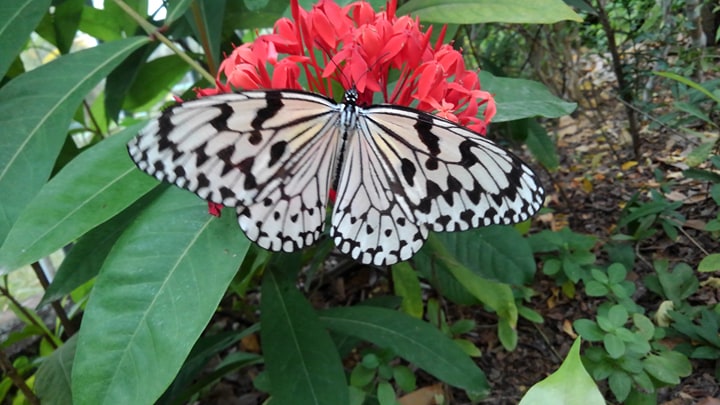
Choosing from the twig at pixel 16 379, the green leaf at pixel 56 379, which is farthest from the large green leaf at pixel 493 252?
the twig at pixel 16 379

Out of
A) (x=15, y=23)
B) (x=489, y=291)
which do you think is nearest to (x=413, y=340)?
(x=489, y=291)

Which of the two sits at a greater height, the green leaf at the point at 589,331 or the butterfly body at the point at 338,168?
the butterfly body at the point at 338,168

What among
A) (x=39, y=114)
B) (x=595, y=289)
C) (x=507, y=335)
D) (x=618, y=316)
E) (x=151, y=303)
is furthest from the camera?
(x=507, y=335)

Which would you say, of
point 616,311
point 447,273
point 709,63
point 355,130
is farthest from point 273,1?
point 709,63

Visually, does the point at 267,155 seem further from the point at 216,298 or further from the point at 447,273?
the point at 447,273

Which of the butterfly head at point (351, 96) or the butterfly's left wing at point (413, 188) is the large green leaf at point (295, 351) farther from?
the butterfly head at point (351, 96)

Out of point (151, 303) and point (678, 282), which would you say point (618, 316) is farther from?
point (151, 303)
